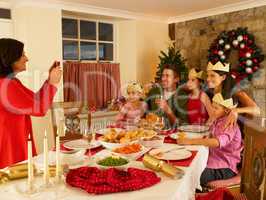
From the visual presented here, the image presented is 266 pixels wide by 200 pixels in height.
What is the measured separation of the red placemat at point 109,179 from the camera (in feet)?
3.81

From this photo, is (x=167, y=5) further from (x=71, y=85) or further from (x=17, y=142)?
(x=17, y=142)

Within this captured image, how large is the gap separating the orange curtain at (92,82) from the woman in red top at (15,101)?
2043 millimetres

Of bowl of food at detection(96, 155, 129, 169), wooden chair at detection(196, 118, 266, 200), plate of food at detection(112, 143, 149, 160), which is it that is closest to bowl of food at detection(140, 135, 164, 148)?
plate of food at detection(112, 143, 149, 160)

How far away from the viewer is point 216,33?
412 cm

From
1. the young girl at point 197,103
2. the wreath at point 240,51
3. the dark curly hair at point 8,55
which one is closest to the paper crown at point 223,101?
the young girl at point 197,103

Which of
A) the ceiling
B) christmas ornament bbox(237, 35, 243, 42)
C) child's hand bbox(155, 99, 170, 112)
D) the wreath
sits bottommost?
child's hand bbox(155, 99, 170, 112)

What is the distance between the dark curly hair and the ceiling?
1863mm

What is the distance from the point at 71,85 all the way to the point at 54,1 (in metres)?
1.12

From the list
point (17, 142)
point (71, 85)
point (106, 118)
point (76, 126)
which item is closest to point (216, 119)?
point (76, 126)

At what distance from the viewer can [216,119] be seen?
6.98 feet

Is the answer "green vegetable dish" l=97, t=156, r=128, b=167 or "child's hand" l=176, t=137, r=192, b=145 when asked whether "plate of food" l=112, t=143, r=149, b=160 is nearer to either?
"green vegetable dish" l=97, t=156, r=128, b=167

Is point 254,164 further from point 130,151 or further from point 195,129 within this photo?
point 195,129

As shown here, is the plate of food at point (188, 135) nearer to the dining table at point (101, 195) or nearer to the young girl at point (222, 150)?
the young girl at point (222, 150)

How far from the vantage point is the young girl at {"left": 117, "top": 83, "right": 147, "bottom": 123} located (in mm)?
2773
